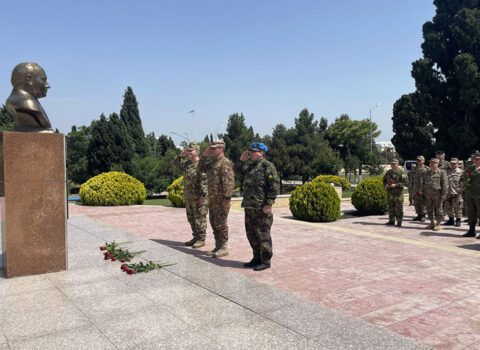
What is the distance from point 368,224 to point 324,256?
508 centimetres

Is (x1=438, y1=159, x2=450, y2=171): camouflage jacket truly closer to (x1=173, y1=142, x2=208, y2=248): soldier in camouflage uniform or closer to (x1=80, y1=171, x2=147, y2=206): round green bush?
(x1=173, y1=142, x2=208, y2=248): soldier in camouflage uniform

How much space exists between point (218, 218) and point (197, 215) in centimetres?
91

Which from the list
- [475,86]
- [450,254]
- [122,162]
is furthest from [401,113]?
[450,254]

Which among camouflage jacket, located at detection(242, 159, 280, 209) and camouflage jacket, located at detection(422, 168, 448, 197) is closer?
camouflage jacket, located at detection(242, 159, 280, 209)

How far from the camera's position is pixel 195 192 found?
273 inches

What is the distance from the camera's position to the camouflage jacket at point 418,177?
10953 millimetres

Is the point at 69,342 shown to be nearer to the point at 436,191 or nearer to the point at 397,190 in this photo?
the point at 397,190

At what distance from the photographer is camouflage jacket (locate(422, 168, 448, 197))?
9.70m

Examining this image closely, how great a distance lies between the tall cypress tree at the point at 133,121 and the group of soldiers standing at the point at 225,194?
45.0 meters

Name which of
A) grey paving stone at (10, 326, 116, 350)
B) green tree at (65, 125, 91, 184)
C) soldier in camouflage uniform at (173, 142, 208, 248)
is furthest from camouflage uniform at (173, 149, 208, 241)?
green tree at (65, 125, 91, 184)

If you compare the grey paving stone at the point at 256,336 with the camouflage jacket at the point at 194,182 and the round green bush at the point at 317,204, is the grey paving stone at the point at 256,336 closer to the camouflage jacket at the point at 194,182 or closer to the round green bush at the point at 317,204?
the camouflage jacket at the point at 194,182

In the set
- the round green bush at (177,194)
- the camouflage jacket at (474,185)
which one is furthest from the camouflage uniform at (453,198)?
the round green bush at (177,194)

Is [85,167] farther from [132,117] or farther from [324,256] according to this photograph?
[324,256]

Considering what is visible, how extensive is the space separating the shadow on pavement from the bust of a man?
9.82ft
